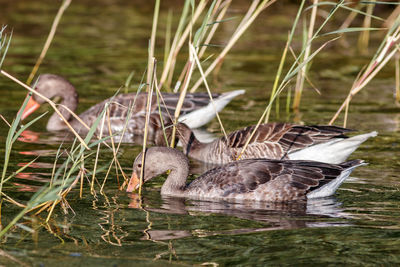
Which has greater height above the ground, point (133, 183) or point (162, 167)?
point (162, 167)

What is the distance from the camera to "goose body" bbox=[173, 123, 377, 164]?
406 inches

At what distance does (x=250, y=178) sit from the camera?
8.77 m

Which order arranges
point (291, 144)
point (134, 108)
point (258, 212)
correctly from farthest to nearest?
point (134, 108), point (291, 144), point (258, 212)

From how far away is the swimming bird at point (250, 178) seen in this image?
8.72 meters

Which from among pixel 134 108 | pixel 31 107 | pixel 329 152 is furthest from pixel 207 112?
pixel 329 152

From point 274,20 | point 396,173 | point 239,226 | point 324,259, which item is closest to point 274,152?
point 396,173

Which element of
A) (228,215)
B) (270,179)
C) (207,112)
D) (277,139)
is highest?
(207,112)

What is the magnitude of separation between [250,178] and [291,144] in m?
1.99

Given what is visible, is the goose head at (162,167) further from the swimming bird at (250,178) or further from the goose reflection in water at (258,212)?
the goose reflection in water at (258,212)

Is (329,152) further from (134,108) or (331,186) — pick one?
(134,108)

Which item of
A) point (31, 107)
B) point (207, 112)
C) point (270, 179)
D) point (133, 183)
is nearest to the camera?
point (270, 179)

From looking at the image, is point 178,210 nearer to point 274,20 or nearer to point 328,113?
point 328,113

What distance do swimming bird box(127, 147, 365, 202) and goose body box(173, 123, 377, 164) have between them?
1.23 meters

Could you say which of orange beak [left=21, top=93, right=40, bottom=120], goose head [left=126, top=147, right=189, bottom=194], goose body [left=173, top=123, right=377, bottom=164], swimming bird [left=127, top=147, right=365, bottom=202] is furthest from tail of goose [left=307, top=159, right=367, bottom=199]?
orange beak [left=21, top=93, right=40, bottom=120]
